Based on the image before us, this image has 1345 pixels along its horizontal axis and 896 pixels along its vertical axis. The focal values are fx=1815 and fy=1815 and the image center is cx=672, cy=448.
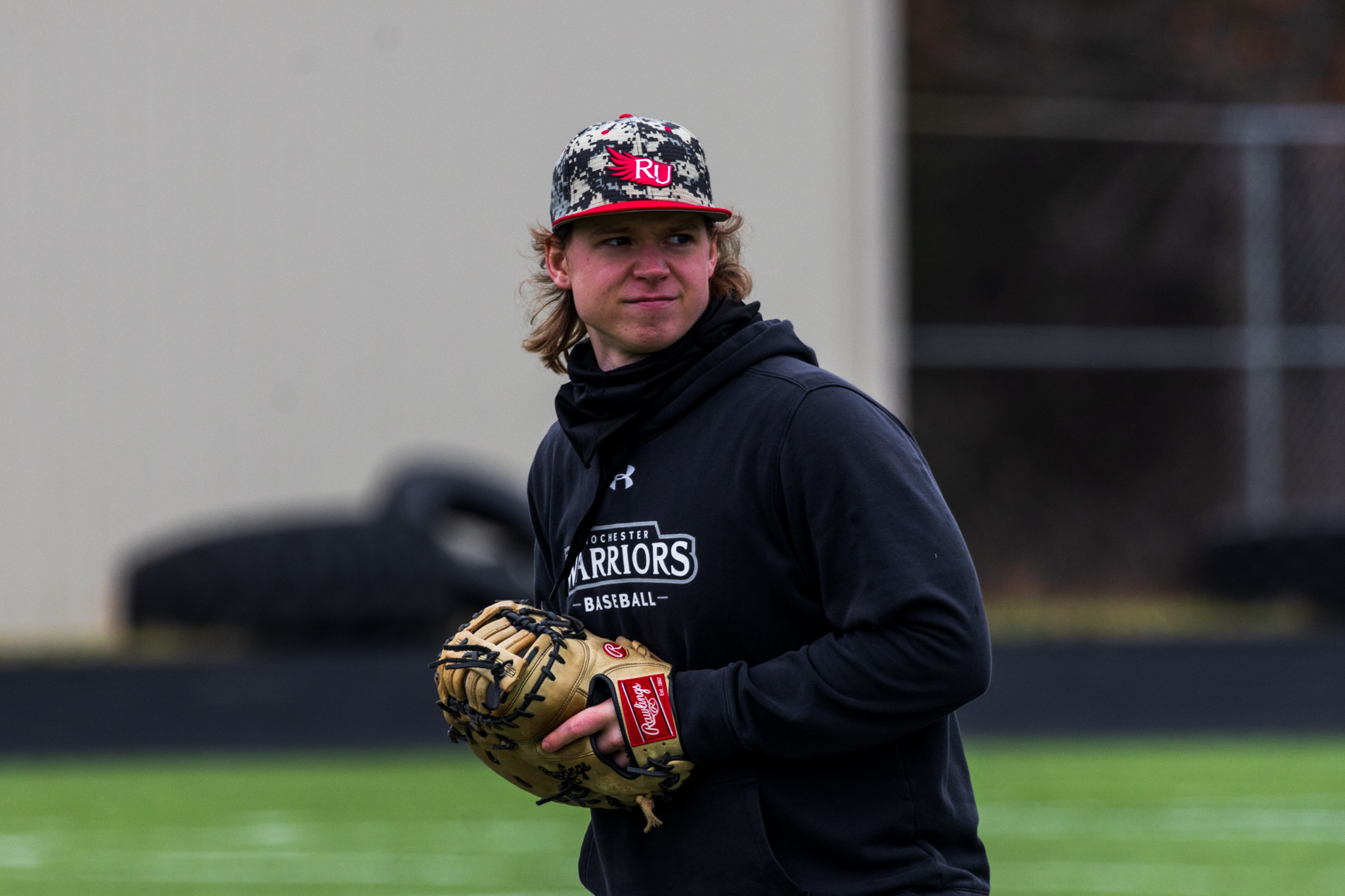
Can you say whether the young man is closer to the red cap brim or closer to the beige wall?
the red cap brim

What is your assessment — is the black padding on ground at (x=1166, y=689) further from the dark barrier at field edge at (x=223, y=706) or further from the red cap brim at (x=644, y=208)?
the red cap brim at (x=644, y=208)

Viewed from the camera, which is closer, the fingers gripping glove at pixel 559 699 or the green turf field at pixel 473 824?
the fingers gripping glove at pixel 559 699

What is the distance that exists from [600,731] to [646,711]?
4.0 inches

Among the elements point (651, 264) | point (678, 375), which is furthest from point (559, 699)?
point (651, 264)

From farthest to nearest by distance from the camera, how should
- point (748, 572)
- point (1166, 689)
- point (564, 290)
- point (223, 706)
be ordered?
point (1166, 689) → point (223, 706) → point (564, 290) → point (748, 572)

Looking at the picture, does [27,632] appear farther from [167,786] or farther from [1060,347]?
[1060,347]

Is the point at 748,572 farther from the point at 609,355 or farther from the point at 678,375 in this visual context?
the point at 609,355

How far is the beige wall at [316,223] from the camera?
13039mm

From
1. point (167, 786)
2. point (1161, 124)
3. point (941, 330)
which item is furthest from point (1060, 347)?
point (167, 786)

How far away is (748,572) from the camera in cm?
275

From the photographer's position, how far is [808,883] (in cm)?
270

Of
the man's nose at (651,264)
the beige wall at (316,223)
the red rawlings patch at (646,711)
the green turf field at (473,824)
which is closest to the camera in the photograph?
the red rawlings patch at (646,711)

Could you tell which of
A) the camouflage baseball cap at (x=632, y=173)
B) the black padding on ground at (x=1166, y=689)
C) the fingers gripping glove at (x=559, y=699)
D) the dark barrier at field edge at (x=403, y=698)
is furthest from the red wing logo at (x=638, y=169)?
the black padding on ground at (x=1166, y=689)

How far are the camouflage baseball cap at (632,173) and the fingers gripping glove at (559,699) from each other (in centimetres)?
68
